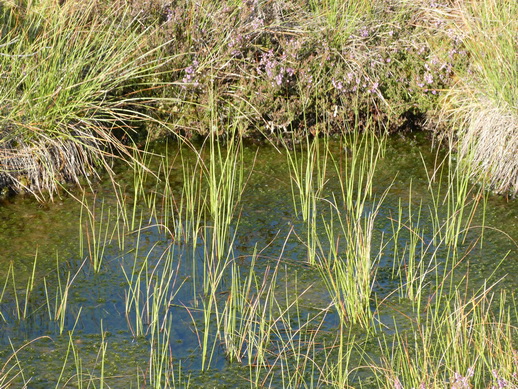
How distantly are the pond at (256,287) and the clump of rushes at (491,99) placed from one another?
8.7 inches

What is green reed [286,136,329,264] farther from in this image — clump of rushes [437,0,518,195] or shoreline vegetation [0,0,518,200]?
clump of rushes [437,0,518,195]

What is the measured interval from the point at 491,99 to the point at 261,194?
65.1 inches

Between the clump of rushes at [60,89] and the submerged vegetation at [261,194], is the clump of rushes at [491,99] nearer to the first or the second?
the submerged vegetation at [261,194]

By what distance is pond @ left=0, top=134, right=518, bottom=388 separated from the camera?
11.1ft

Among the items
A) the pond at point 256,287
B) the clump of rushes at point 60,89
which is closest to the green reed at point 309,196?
the pond at point 256,287

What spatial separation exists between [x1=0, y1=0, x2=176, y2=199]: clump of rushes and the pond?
22cm

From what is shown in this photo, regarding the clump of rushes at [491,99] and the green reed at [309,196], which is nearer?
the green reed at [309,196]

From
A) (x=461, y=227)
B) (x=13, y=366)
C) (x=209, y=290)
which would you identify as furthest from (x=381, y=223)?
(x=13, y=366)

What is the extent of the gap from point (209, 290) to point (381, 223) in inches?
50.3

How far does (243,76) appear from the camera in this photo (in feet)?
19.6

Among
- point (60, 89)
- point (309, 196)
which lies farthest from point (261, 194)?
point (60, 89)

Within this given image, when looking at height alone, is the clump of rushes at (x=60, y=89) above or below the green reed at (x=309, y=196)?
above

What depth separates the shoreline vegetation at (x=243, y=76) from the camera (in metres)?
5.24

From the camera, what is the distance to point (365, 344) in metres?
3.63
